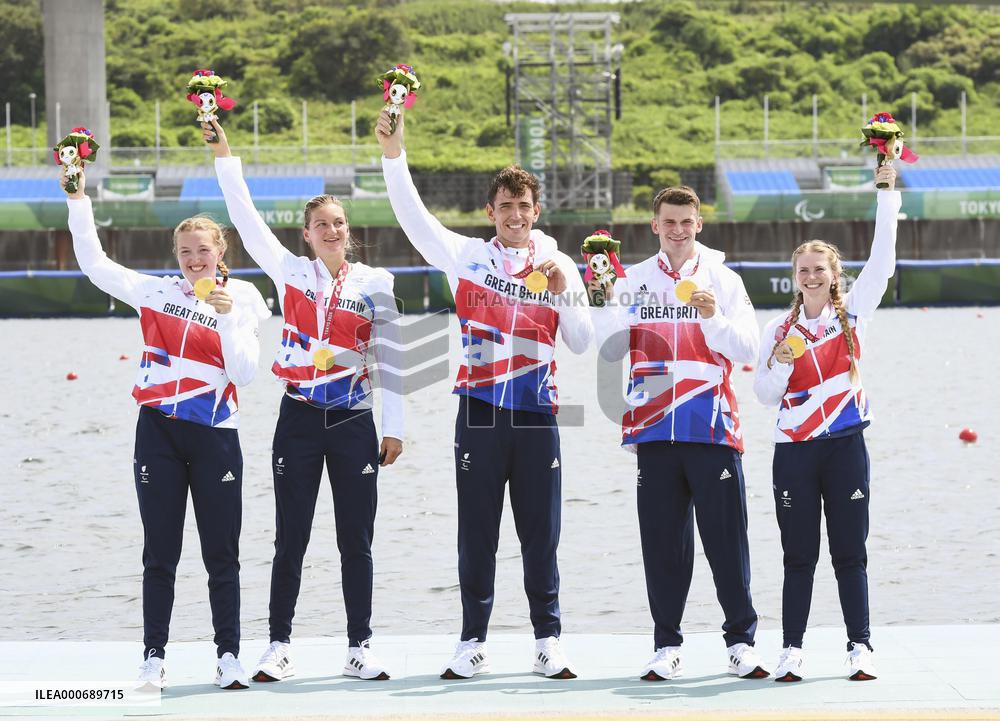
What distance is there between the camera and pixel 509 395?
5.76m

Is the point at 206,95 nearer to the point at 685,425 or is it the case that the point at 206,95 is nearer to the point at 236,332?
the point at 236,332

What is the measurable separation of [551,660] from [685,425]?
1002 millimetres

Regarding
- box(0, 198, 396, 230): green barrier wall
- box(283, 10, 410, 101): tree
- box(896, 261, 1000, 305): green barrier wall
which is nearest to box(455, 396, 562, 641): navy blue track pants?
box(896, 261, 1000, 305): green barrier wall

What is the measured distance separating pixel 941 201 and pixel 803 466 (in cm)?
3116

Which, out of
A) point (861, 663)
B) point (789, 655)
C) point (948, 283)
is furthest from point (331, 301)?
point (948, 283)

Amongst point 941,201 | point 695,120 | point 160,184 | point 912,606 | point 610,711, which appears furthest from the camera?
point 695,120

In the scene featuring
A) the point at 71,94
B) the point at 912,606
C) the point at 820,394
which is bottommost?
the point at 912,606

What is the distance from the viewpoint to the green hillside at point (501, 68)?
72.1 m

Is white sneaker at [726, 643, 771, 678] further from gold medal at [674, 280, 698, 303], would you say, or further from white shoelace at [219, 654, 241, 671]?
white shoelace at [219, 654, 241, 671]

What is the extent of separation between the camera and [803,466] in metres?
5.61

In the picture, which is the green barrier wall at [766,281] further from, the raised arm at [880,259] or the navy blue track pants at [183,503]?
the navy blue track pants at [183,503]

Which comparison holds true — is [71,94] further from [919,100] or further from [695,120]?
[919,100]

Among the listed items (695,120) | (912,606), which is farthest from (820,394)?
(695,120)

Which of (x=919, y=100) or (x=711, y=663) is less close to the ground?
(x=919, y=100)
